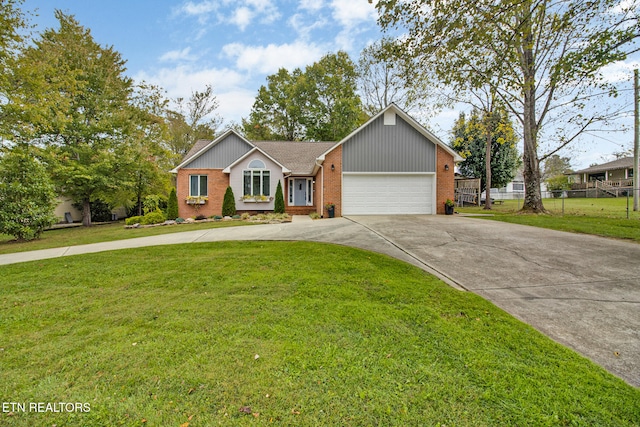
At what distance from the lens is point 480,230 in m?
9.01

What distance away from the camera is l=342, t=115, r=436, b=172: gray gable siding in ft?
48.2

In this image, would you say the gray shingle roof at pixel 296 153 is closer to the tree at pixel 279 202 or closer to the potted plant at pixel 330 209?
the tree at pixel 279 202

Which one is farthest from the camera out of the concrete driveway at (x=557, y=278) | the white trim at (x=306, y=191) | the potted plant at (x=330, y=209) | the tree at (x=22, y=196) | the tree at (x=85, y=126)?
the white trim at (x=306, y=191)

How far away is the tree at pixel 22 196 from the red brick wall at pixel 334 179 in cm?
1222

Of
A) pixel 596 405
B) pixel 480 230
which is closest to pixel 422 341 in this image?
pixel 596 405

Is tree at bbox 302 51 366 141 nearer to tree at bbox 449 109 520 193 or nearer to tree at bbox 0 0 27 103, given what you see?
tree at bbox 449 109 520 193

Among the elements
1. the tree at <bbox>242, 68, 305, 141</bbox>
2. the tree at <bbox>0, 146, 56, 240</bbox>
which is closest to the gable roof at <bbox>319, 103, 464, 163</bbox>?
the tree at <bbox>0, 146, 56, 240</bbox>

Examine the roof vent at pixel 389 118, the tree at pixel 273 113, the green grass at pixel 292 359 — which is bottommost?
the green grass at pixel 292 359

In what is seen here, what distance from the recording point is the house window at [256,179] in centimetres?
1786

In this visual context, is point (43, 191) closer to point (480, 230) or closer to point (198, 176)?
point (198, 176)

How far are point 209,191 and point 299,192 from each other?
569 cm

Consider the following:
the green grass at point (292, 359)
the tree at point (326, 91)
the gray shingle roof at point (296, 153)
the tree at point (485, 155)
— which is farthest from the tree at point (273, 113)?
the green grass at point (292, 359)

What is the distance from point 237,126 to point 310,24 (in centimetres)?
2269

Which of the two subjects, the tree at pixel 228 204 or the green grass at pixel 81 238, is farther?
the tree at pixel 228 204
